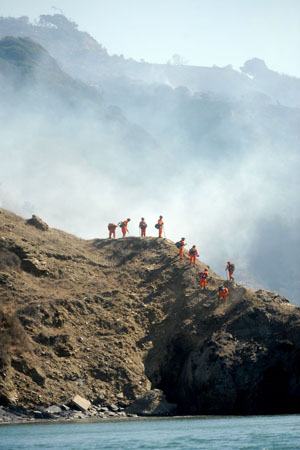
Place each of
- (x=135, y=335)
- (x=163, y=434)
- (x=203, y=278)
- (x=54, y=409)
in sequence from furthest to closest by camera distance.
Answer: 1. (x=203, y=278)
2. (x=135, y=335)
3. (x=54, y=409)
4. (x=163, y=434)

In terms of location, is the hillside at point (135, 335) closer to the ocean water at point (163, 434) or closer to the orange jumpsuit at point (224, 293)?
the orange jumpsuit at point (224, 293)

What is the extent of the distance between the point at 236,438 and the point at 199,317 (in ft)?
66.1

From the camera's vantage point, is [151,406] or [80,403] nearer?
[80,403]

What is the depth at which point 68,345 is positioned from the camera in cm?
4847

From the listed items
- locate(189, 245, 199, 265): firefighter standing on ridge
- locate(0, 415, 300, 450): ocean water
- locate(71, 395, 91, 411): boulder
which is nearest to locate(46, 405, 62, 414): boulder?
locate(71, 395, 91, 411): boulder

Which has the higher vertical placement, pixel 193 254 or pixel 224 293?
pixel 193 254

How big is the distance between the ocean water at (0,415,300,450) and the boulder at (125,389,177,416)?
128 inches

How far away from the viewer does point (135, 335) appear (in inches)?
2053

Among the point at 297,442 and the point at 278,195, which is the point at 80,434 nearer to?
the point at 297,442

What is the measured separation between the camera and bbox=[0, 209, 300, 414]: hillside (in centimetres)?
4512

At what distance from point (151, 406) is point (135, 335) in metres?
7.25

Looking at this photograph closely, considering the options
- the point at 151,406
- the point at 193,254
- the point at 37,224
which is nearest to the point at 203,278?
the point at 193,254

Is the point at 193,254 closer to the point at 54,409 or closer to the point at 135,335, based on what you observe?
the point at 135,335

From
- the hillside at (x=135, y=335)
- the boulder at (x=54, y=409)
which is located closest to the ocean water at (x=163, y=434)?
the boulder at (x=54, y=409)
